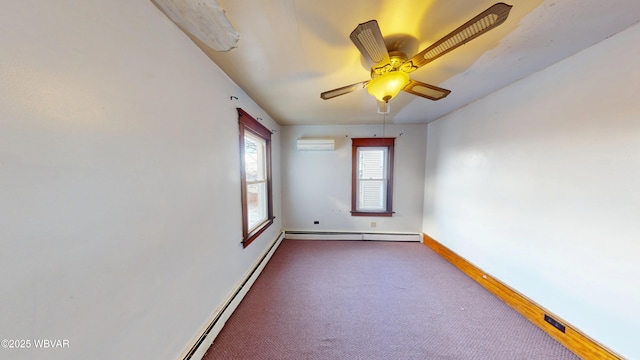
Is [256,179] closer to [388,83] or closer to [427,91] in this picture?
[388,83]

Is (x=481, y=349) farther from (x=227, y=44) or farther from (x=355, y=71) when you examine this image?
(x=227, y=44)

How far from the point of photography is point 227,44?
3.84ft

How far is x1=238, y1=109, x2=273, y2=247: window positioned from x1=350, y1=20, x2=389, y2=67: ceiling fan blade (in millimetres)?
1446

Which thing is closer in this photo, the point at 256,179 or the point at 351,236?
the point at 256,179

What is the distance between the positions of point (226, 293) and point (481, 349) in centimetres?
215

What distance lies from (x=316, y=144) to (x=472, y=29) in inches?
103

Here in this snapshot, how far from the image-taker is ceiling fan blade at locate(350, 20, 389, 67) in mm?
920

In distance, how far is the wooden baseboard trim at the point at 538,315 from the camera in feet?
4.35

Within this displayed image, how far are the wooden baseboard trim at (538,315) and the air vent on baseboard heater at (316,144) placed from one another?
2.56 metres

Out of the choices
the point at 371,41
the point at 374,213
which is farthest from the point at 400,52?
the point at 374,213

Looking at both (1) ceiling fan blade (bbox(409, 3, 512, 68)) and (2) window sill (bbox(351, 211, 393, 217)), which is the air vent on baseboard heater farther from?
(1) ceiling fan blade (bbox(409, 3, 512, 68))

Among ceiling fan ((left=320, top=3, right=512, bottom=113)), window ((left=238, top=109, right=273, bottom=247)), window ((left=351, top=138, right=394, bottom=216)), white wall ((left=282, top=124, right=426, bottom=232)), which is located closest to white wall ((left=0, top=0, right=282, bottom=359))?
window ((left=238, top=109, right=273, bottom=247))

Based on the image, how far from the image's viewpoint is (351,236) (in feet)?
11.6

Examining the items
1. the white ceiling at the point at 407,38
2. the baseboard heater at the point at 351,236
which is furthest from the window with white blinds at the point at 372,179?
the white ceiling at the point at 407,38
